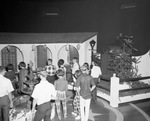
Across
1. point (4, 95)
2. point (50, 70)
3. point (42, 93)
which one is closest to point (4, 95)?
point (4, 95)

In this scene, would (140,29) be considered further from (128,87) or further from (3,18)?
(3,18)

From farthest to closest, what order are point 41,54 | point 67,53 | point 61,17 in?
point 61,17, point 67,53, point 41,54

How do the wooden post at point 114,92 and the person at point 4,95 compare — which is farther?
the wooden post at point 114,92

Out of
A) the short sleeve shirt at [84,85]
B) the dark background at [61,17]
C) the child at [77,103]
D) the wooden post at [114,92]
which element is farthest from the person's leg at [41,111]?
the dark background at [61,17]

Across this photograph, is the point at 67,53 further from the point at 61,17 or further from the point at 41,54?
the point at 61,17

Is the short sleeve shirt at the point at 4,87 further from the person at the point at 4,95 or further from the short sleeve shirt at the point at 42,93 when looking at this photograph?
the short sleeve shirt at the point at 42,93

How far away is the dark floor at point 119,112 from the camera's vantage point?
22.4 feet

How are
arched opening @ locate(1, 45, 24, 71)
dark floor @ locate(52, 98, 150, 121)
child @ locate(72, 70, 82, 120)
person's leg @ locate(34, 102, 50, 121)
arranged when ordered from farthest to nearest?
arched opening @ locate(1, 45, 24, 71) → dark floor @ locate(52, 98, 150, 121) → child @ locate(72, 70, 82, 120) → person's leg @ locate(34, 102, 50, 121)

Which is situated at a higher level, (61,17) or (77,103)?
(61,17)

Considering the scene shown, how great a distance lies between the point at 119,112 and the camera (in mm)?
7414

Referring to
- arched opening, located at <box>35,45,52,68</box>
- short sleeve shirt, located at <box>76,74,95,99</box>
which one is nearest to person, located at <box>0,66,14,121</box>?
short sleeve shirt, located at <box>76,74,95,99</box>

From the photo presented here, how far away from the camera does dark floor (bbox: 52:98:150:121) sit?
684cm

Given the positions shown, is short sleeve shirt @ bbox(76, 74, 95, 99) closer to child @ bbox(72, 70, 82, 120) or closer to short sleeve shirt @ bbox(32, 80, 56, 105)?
child @ bbox(72, 70, 82, 120)

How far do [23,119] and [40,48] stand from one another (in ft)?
30.9
